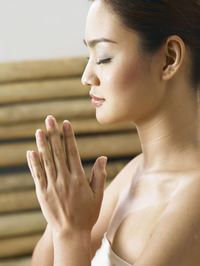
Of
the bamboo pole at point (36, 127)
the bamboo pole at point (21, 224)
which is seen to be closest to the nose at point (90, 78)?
the bamboo pole at point (36, 127)

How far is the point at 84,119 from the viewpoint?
160 centimetres

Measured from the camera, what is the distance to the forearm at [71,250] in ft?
2.69

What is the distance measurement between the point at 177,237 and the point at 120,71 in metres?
0.32

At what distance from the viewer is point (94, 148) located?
5.25 ft

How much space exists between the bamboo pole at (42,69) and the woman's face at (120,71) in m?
0.68

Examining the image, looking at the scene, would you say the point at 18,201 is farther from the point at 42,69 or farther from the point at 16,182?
the point at 42,69

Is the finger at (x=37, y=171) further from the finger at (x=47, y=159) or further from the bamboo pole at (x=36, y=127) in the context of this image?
the bamboo pole at (x=36, y=127)

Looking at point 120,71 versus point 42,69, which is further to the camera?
point 42,69

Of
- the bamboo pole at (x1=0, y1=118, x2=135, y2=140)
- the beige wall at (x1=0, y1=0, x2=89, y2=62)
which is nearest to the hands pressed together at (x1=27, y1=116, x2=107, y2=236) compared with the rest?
the bamboo pole at (x1=0, y1=118, x2=135, y2=140)

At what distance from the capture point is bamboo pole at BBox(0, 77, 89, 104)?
1544mm

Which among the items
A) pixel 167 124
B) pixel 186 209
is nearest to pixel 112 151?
pixel 167 124

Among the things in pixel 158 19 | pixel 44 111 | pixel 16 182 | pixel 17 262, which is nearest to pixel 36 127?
pixel 44 111

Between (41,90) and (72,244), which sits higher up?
(41,90)

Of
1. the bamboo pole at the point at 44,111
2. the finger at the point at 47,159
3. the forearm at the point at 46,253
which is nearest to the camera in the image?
the finger at the point at 47,159
